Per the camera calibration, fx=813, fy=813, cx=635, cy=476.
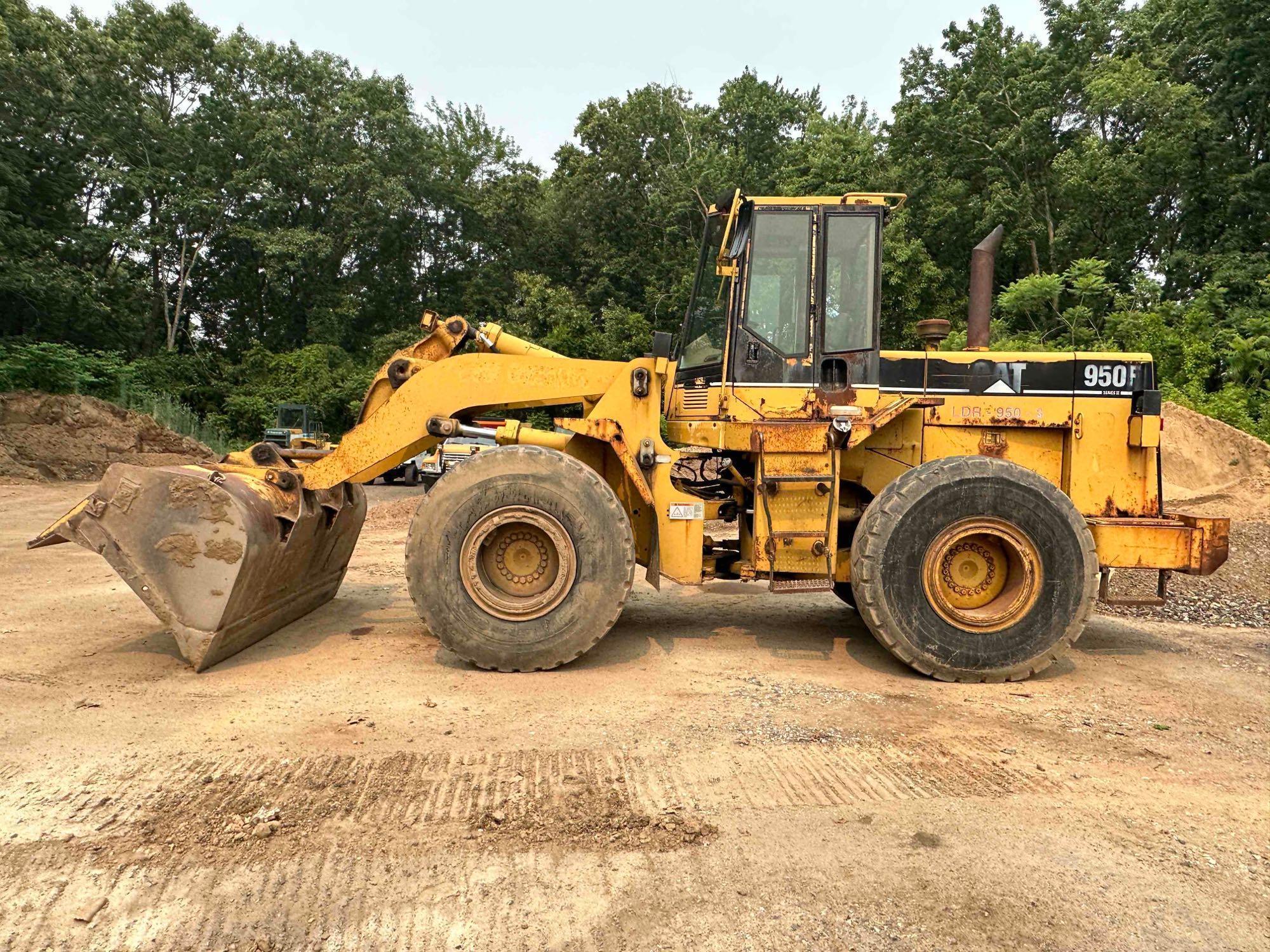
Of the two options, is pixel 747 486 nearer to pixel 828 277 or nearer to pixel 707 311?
pixel 707 311

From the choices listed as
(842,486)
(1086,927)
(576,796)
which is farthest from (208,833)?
(842,486)

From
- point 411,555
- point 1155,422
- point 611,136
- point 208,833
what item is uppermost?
point 611,136

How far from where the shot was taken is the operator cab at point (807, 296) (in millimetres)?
5660

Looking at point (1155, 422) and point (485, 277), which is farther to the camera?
point (485, 277)

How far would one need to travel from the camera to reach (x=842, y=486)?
20.3 ft

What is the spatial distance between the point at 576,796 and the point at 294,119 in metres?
37.3

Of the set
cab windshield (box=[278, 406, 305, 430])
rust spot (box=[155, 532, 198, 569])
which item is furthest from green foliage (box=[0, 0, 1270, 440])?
rust spot (box=[155, 532, 198, 569])

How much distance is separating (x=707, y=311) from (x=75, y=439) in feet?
69.1

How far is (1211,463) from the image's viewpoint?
42.1 ft

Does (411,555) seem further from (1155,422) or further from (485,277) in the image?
(485,277)

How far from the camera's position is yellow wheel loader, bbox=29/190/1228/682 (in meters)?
5.10

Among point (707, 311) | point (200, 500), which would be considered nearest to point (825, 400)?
point (707, 311)

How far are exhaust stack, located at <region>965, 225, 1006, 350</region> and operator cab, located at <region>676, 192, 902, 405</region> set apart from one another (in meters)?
0.94

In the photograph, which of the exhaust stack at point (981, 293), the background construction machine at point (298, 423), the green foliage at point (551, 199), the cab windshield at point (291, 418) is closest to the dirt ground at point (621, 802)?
the exhaust stack at point (981, 293)
